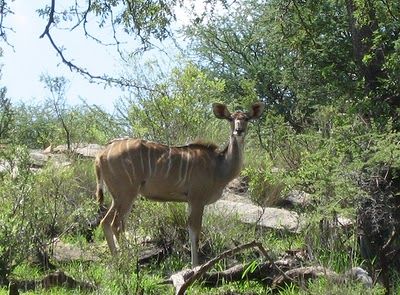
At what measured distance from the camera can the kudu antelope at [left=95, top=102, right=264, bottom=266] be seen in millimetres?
10164

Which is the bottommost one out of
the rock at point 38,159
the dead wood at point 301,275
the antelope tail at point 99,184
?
the dead wood at point 301,275

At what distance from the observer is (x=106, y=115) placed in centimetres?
1599

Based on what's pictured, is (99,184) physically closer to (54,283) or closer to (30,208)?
(30,208)

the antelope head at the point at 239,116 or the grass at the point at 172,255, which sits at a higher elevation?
the antelope head at the point at 239,116

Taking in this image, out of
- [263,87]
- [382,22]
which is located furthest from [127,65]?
[382,22]

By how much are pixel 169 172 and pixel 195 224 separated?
742mm

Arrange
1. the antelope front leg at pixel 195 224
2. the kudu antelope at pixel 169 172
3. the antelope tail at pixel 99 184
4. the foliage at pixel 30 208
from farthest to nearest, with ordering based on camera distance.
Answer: the antelope tail at pixel 99 184, the kudu antelope at pixel 169 172, the antelope front leg at pixel 195 224, the foliage at pixel 30 208

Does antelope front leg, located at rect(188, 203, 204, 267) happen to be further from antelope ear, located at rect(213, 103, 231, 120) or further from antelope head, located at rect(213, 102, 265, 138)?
antelope ear, located at rect(213, 103, 231, 120)

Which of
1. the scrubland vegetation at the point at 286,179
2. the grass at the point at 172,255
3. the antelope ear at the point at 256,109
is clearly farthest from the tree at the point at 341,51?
the grass at the point at 172,255

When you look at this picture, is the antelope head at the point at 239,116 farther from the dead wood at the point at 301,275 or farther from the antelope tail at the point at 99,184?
the dead wood at the point at 301,275

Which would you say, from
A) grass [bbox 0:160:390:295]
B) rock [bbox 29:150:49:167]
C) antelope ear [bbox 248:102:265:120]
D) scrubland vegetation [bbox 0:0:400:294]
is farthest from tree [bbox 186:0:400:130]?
rock [bbox 29:150:49:167]

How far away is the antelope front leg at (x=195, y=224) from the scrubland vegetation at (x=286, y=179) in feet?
0.84

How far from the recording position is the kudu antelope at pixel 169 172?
33.3ft

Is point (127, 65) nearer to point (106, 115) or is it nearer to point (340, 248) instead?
point (106, 115)
